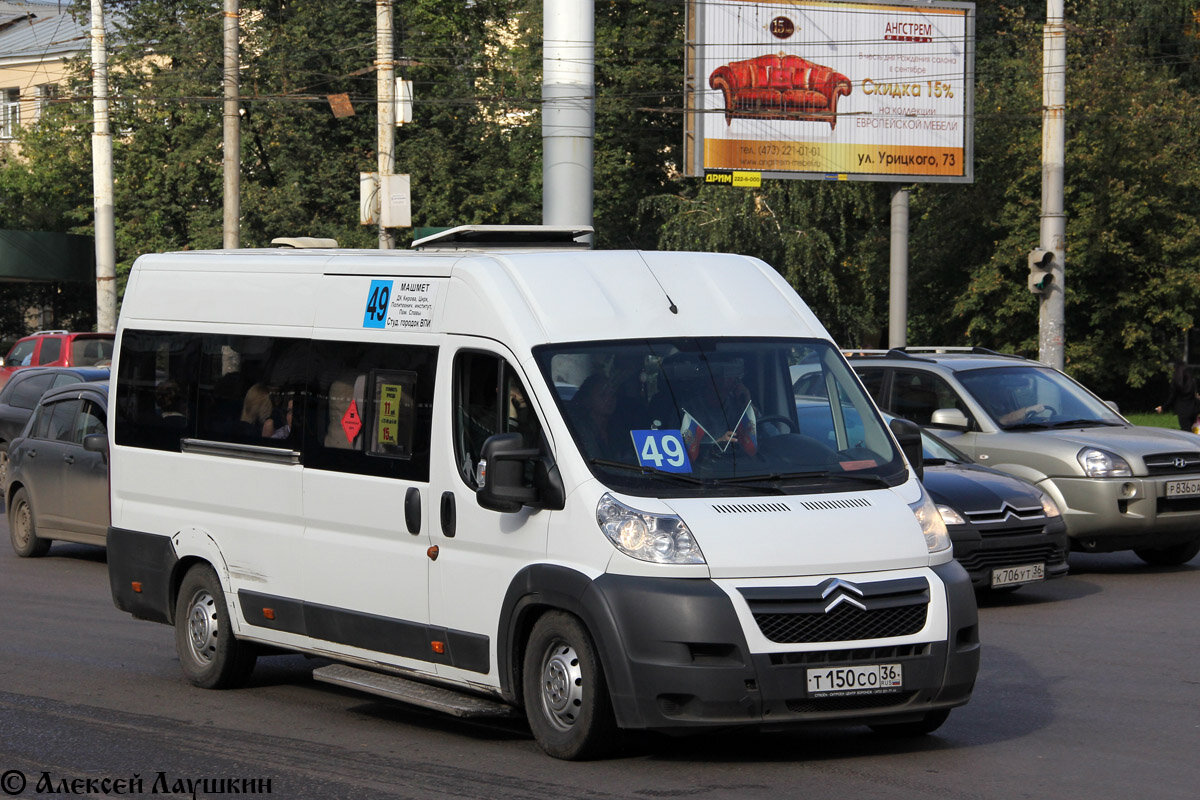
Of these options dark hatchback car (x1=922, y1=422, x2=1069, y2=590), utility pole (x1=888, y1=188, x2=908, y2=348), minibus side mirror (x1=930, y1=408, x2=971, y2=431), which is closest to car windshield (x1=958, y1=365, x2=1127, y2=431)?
minibus side mirror (x1=930, y1=408, x2=971, y2=431)

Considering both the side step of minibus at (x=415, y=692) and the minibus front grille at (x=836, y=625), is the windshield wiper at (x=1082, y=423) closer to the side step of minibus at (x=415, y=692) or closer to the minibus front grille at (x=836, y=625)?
the side step of minibus at (x=415, y=692)

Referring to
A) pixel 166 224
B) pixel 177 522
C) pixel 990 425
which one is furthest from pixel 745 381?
pixel 166 224

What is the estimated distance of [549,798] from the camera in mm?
6367

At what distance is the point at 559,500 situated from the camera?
7.01 meters

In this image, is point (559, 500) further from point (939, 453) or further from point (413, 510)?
point (939, 453)

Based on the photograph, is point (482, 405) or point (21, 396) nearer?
point (482, 405)

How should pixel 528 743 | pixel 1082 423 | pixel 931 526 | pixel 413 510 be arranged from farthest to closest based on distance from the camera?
pixel 1082 423, pixel 413 510, pixel 528 743, pixel 931 526

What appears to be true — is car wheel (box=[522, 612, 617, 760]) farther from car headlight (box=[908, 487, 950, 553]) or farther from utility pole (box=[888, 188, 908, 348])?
utility pole (box=[888, 188, 908, 348])

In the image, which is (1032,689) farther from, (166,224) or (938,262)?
(166,224)

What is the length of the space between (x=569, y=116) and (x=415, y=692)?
11.4 m

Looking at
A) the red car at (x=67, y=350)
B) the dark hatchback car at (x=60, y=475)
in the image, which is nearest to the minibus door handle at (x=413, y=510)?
the dark hatchback car at (x=60, y=475)

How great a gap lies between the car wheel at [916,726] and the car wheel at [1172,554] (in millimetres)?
7281

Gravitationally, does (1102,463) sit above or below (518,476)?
below

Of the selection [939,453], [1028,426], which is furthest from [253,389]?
[1028,426]
